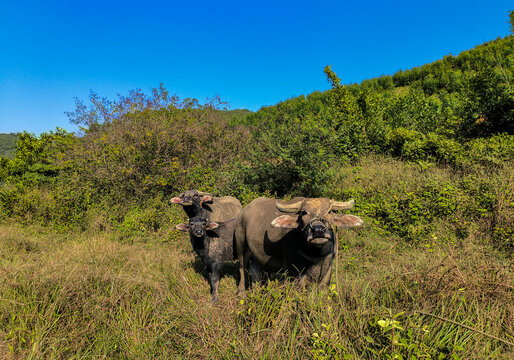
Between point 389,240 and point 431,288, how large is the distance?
2921 mm

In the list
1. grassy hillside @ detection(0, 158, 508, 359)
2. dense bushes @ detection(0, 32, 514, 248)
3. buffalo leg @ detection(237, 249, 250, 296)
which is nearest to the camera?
grassy hillside @ detection(0, 158, 508, 359)

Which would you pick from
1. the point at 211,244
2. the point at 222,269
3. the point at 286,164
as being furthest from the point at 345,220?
the point at 286,164

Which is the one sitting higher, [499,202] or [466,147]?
[466,147]

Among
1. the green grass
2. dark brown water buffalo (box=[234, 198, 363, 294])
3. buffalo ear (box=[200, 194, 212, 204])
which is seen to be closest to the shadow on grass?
dark brown water buffalo (box=[234, 198, 363, 294])

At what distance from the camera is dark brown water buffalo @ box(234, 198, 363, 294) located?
287 centimetres

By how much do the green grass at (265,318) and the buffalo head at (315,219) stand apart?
1.39 ft

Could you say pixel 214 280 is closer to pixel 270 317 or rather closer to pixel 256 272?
pixel 256 272

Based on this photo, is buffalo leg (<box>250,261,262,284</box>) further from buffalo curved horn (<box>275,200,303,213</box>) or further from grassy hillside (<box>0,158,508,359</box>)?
buffalo curved horn (<box>275,200,303,213</box>)

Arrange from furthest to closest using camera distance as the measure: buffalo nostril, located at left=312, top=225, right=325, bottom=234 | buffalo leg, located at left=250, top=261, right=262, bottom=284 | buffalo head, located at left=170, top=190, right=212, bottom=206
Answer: buffalo head, located at left=170, top=190, right=212, bottom=206, buffalo leg, located at left=250, top=261, right=262, bottom=284, buffalo nostril, located at left=312, top=225, right=325, bottom=234

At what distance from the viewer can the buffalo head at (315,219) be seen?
2672mm

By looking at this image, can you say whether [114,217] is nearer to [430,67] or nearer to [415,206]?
[415,206]

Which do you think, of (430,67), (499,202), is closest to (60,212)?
(499,202)

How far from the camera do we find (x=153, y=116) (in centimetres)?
1199

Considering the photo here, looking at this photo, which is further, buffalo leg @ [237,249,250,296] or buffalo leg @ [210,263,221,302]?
buffalo leg @ [237,249,250,296]
